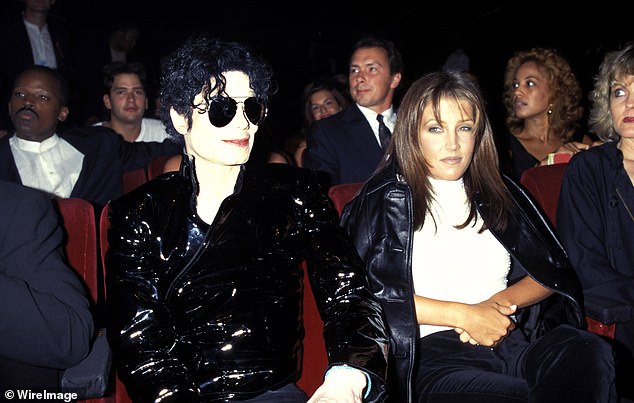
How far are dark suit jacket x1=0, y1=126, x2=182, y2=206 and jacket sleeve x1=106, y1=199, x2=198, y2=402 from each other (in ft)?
5.17

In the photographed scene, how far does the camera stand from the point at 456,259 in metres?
1.92

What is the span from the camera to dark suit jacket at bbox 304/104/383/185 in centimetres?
319

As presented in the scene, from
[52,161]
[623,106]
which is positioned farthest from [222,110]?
[52,161]

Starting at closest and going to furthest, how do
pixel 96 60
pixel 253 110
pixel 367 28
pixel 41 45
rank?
pixel 253 110 < pixel 41 45 < pixel 96 60 < pixel 367 28

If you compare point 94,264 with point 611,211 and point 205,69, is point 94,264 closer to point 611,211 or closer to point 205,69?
point 205,69

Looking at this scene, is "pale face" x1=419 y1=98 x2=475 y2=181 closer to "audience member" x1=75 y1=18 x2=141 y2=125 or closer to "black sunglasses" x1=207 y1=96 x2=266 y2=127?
"black sunglasses" x1=207 y1=96 x2=266 y2=127

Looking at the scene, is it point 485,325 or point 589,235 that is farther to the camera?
point 589,235

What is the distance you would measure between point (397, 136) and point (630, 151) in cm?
93

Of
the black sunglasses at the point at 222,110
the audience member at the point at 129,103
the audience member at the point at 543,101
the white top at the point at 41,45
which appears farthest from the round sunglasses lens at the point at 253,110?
the white top at the point at 41,45

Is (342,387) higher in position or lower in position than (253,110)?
lower

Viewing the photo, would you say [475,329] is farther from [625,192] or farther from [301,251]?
[625,192]

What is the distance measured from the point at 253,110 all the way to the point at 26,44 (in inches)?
140

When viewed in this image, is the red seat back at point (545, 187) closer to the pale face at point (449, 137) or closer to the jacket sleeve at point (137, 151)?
the pale face at point (449, 137)

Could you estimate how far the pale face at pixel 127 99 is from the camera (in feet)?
13.7
